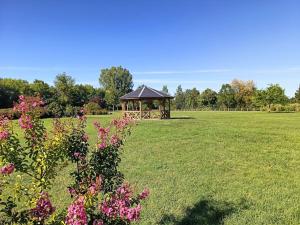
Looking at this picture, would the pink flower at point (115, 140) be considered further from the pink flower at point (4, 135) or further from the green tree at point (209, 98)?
the green tree at point (209, 98)

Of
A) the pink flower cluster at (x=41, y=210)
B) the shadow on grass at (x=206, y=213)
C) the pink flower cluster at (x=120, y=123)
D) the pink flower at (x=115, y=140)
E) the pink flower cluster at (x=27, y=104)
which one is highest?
the pink flower cluster at (x=27, y=104)

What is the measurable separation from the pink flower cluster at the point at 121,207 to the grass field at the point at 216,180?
8.12 ft

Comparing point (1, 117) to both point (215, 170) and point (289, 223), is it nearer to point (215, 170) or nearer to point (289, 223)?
point (289, 223)

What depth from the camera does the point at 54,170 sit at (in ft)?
13.2

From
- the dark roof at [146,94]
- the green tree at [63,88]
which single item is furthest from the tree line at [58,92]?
the dark roof at [146,94]

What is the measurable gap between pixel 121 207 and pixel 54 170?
1227 millimetres

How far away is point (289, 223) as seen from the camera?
5.38 meters

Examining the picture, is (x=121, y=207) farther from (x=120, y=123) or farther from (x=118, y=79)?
(x=118, y=79)

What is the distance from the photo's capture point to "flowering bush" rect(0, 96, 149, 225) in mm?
3291

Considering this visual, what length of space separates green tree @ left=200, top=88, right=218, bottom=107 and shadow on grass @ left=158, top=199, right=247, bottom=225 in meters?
74.6

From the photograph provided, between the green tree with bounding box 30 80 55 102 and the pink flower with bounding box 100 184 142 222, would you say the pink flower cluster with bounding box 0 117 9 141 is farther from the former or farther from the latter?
the green tree with bounding box 30 80 55 102

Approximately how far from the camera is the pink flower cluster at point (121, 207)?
3178 mm

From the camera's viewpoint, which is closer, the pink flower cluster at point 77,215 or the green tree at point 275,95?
the pink flower cluster at point 77,215

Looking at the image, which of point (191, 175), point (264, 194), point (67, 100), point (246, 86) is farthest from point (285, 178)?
point (246, 86)
